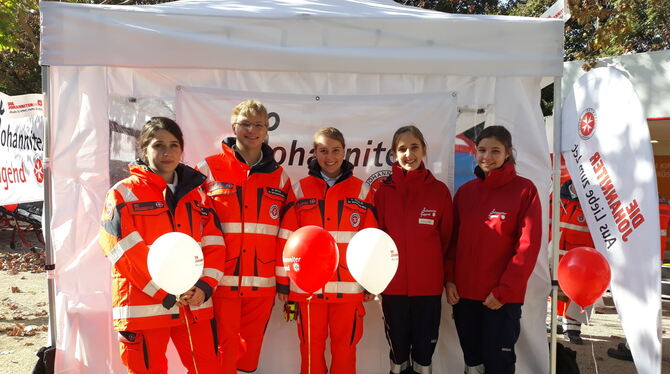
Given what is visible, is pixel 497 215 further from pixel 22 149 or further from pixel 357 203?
pixel 22 149

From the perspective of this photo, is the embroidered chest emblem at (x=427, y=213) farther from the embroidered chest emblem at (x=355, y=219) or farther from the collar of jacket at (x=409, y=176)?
the embroidered chest emblem at (x=355, y=219)

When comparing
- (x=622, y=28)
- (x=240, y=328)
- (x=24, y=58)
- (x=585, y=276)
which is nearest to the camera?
(x=585, y=276)

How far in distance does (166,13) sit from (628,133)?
3180 millimetres

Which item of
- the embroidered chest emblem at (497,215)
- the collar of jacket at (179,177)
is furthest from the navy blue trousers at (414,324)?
the collar of jacket at (179,177)

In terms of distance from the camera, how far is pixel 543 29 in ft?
10.8

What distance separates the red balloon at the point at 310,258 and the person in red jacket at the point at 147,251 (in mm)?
498

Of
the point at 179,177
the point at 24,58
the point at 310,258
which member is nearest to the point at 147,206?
the point at 179,177

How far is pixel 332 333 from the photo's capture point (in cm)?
301

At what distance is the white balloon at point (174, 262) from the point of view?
2.30 metres

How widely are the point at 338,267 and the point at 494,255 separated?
966 mm

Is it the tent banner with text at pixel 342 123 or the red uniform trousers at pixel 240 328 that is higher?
the tent banner with text at pixel 342 123

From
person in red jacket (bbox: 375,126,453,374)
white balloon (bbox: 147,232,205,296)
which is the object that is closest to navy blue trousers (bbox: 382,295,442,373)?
person in red jacket (bbox: 375,126,453,374)

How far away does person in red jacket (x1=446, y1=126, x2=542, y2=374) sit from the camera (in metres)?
2.84

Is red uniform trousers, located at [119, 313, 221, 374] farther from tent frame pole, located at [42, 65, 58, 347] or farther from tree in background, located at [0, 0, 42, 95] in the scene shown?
tree in background, located at [0, 0, 42, 95]
